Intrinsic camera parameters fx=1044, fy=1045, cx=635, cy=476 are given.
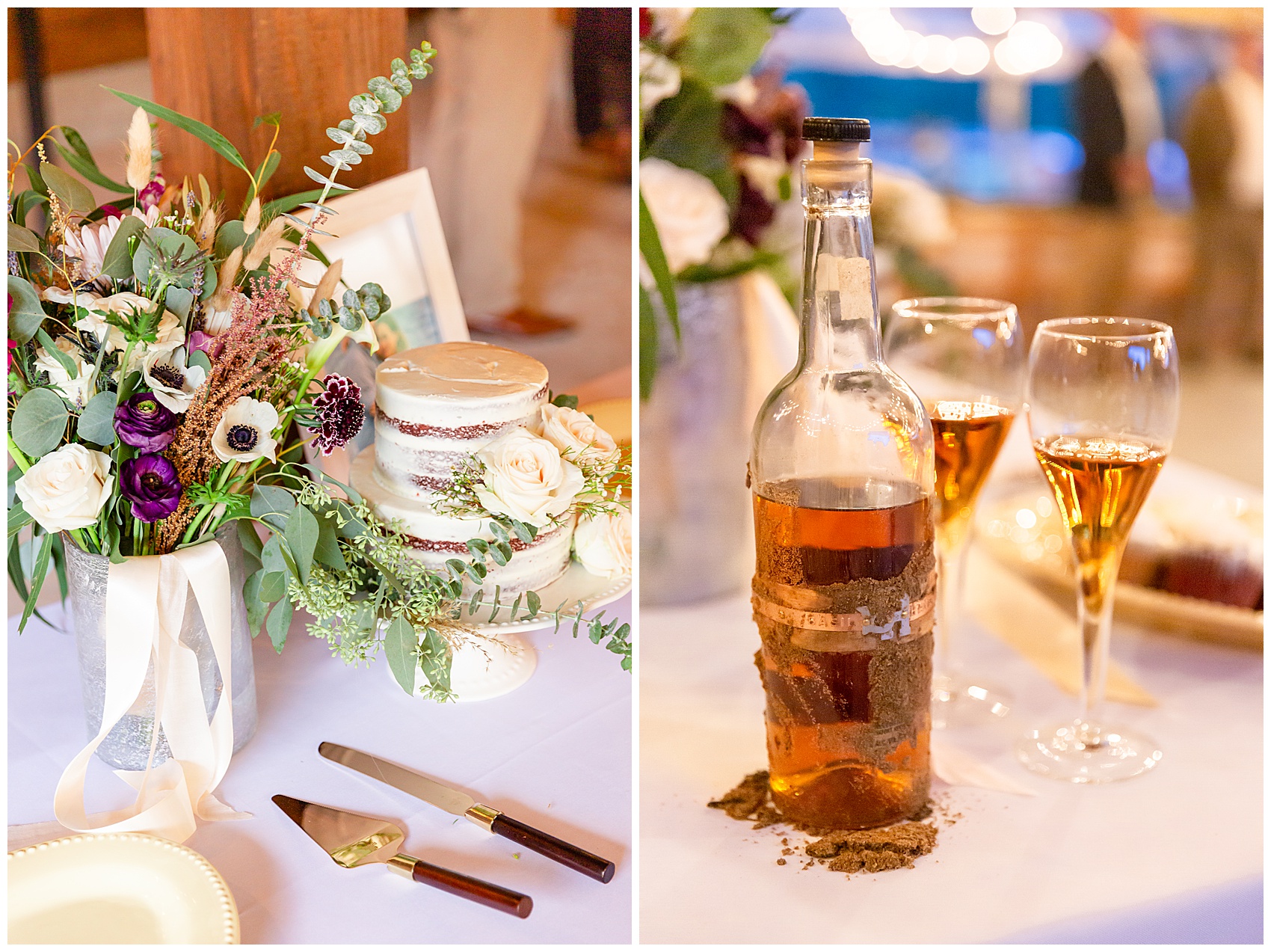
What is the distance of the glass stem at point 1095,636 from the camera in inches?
30.6

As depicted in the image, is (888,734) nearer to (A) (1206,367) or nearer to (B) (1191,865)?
(B) (1191,865)

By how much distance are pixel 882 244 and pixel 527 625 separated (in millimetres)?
565

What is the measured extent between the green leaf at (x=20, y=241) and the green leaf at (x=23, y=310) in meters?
0.02

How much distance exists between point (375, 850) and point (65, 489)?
307 millimetres

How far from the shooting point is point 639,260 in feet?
2.88

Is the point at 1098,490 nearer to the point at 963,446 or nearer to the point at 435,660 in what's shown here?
the point at 963,446

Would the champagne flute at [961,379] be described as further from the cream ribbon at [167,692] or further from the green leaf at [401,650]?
the cream ribbon at [167,692]

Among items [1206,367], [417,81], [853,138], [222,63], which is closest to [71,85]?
[222,63]

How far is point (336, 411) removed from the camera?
74 cm

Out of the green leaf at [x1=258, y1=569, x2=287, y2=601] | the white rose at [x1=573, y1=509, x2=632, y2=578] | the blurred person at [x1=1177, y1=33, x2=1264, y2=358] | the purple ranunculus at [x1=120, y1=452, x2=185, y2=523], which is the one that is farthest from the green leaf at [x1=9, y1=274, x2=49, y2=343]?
the blurred person at [x1=1177, y1=33, x2=1264, y2=358]

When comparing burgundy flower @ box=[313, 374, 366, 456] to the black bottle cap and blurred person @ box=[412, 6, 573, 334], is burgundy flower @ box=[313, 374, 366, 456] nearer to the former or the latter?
the black bottle cap

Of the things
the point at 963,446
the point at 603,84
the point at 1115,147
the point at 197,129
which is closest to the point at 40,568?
the point at 197,129

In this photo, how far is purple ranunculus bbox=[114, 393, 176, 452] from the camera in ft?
2.22

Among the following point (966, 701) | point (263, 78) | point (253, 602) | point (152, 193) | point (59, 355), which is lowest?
point (966, 701)
